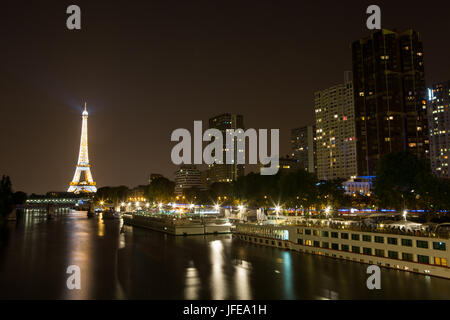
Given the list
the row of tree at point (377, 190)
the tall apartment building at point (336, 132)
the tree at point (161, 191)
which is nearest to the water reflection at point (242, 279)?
the row of tree at point (377, 190)

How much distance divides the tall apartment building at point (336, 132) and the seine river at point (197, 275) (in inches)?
5213

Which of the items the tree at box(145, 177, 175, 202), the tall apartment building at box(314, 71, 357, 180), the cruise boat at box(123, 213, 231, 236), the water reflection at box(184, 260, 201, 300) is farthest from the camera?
the tall apartment building at box(314, 71, 357, 180)

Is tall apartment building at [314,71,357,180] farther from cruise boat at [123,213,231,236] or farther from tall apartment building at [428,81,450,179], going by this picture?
cruise boat at [123,213,231,236]

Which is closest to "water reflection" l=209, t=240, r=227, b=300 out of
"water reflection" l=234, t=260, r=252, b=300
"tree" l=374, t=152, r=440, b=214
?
"water reflection" l=234, t=260, r=252, b=300

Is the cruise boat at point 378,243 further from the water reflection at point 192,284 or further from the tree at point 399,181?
the tree at point 399,181

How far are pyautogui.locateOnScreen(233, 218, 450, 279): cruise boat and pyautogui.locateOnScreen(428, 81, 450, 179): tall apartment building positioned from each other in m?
136

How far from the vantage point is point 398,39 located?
14225 cm

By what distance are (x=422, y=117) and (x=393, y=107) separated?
1142 centimetres

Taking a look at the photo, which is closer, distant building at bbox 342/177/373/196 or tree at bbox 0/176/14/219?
tree at bbox 0/176/14/219

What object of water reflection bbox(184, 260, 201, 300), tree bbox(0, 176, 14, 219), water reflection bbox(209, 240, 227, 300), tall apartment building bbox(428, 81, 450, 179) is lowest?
water reflection bbox(184, 260, 201, 300)

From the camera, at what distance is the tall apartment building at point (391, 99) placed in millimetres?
136375

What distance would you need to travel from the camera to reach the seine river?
2641 cm
